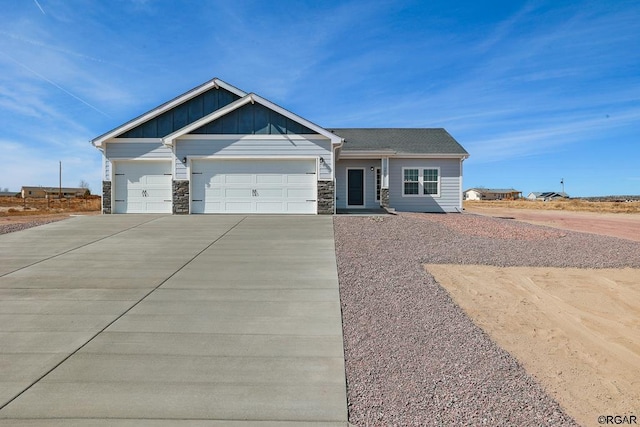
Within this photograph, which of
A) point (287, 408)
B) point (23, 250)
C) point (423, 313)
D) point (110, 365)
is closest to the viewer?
point (287, 408)

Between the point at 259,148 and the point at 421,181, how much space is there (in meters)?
9.06

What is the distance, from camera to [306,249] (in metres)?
8.67

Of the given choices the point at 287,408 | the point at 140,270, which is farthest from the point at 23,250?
the point at 287,408

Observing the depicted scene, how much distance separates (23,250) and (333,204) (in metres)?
9.48

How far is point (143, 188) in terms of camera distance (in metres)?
15.7

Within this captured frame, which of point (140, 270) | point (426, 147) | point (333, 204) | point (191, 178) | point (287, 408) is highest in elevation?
point (426, 147)

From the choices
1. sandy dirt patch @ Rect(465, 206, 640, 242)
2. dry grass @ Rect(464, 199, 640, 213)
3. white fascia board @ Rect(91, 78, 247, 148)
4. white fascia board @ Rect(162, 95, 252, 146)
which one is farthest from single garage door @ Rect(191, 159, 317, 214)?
dry grass @ Rect(464, 199, 640, 213)

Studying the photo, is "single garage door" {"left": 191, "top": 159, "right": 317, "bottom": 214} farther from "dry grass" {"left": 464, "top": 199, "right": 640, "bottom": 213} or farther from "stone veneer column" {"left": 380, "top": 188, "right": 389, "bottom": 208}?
"dry grass" {"left": 464, "top": 199, "right": 640, "bottom": 213}

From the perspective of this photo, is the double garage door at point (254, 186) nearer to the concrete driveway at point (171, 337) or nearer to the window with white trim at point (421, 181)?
the concrete driveway at point (171, 337)

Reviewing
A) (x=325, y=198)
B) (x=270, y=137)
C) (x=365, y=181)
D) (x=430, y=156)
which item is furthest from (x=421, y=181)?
(x=270, y=137)

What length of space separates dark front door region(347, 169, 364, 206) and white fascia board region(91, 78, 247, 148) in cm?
655

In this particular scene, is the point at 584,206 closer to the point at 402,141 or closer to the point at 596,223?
the point at 596,223

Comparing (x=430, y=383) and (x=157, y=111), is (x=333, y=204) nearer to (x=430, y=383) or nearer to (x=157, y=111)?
(x=157, y=111)

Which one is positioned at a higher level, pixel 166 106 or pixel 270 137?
pixel 166 106
